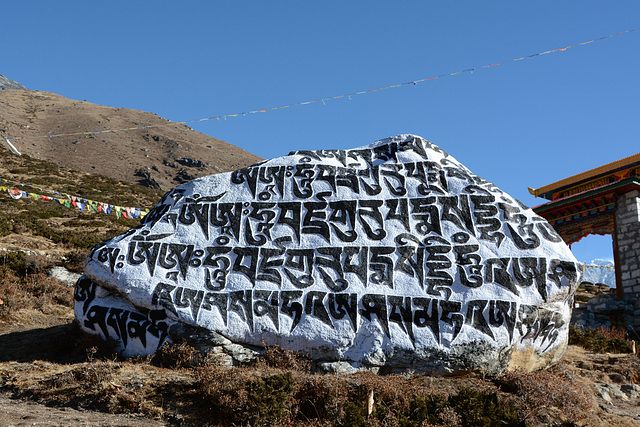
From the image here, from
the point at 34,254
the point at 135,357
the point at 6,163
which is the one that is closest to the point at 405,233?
the point at 135,357

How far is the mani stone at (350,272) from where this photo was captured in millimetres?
8438

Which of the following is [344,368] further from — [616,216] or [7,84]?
[7,84]

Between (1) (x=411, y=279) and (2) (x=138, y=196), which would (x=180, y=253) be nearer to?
(1) (x=411, y=279)

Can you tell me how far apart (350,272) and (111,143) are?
77.0 metres

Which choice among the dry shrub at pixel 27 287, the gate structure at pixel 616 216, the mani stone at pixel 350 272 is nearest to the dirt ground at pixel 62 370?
the dry shrub at pixel 27 287

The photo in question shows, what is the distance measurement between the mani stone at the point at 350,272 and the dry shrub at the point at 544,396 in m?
0.37

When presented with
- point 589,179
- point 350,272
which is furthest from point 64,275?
point 589,179

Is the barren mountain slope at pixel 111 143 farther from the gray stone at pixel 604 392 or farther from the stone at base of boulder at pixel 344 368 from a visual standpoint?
the gray stone at pixel 604 392

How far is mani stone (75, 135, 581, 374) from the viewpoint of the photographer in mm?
8438

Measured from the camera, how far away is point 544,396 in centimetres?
757

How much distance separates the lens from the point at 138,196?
35.3m

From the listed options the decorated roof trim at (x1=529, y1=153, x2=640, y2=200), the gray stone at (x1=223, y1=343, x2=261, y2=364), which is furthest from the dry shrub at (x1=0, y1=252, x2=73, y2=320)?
the decorated roof trim at (x1=529, y1=153, x2=640, y2=200)

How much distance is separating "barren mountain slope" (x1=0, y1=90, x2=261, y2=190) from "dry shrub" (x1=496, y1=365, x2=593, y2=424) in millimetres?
59665

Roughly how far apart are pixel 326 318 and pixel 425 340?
1.59 metres
